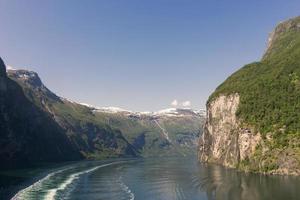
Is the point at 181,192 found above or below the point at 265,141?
below

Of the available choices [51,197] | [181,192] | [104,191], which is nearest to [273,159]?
[181,192]

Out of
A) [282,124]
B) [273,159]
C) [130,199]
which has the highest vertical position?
[282,124]

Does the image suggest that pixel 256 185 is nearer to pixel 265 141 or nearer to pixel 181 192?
pixel 181 192

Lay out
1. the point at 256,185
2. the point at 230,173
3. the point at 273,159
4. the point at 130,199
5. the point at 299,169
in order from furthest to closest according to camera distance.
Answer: the point at 230,173 → the point at 273,159 → the point at 299,169 → the point at 256,185 → the point at 130,199

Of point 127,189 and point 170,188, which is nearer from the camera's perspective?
point 127,189

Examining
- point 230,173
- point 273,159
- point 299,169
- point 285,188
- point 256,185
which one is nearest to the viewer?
point 285,188

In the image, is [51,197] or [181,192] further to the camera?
[181,192]

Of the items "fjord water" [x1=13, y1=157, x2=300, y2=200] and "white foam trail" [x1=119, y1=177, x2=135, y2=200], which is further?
"white foam trail" [x1=119, y1=177, x2=135, y2=200]

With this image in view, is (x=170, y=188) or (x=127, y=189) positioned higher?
(x=170, y=188)

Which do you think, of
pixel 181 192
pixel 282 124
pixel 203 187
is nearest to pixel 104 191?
pixel 181 192

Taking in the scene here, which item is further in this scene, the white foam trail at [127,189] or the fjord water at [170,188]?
the white foam trail at [127,189]

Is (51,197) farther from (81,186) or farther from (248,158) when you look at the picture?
(248,158)
